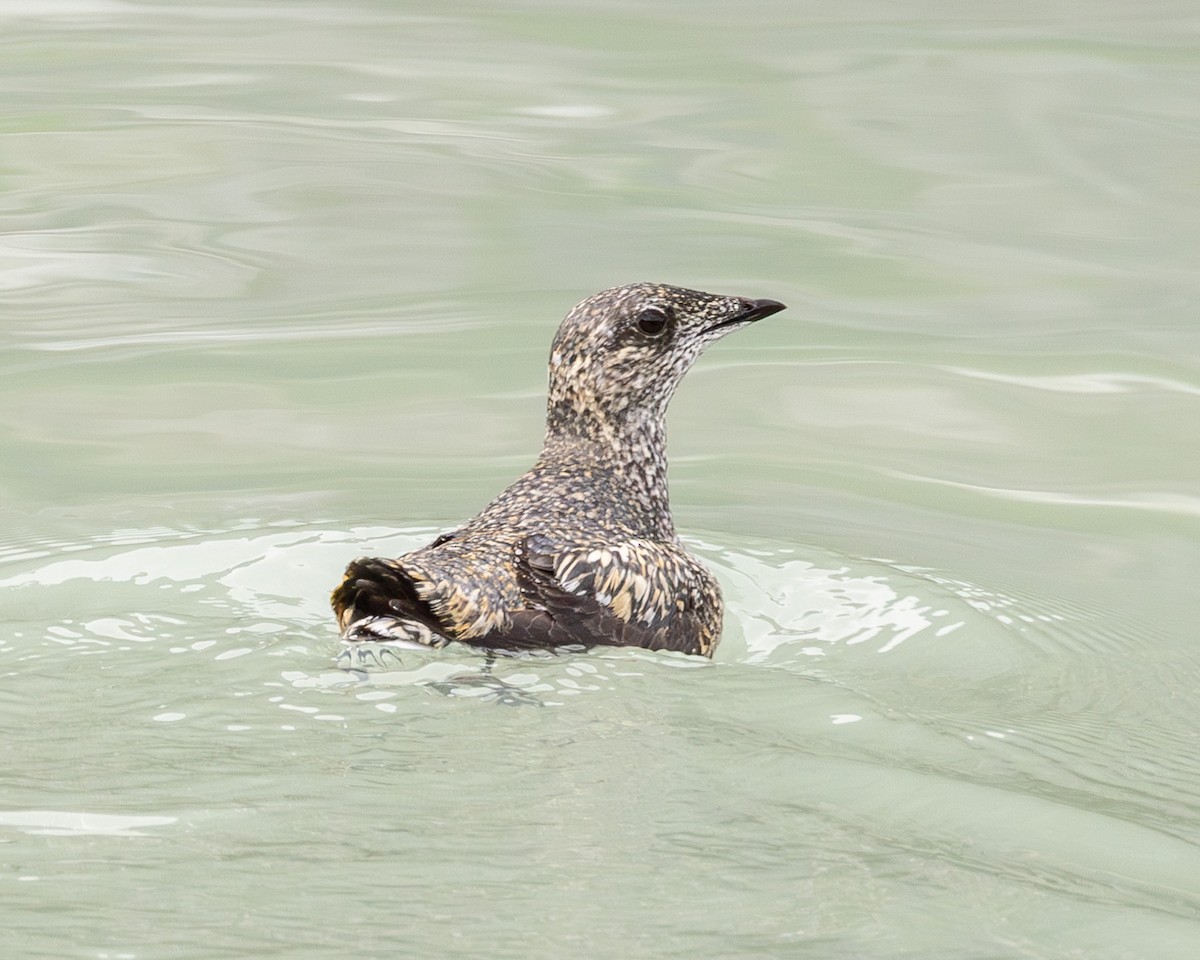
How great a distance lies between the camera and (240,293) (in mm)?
12117

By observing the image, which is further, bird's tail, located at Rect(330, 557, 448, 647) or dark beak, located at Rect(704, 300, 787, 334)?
dark beak, located at Rect(704, 300, 787, 334)

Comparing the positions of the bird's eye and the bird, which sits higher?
the bird's eye

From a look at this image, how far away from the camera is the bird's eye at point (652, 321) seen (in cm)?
805


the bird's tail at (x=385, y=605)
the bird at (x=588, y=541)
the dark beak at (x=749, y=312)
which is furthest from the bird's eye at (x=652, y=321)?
the bird's tail at (x=385, y=605)

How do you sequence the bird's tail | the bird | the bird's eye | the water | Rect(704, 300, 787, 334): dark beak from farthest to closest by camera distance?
Rect(704, 300, 787, 334): dark beak < the bird's eye < the bird < the bird's tail < the water

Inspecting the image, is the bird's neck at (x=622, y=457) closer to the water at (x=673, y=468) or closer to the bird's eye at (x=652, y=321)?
the bird's eye at (x=652, y=321)

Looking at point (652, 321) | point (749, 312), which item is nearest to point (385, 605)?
point (652, 321)

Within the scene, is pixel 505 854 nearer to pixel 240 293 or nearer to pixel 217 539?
pixel 217 539

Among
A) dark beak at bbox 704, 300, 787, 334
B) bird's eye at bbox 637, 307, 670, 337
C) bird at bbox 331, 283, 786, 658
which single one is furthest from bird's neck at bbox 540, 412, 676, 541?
dark beak at bbox 704, 300, 787, 334

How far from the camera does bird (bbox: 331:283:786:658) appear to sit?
21.3 feet

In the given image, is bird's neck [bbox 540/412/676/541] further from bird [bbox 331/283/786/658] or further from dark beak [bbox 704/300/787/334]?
dark beak [bbox 704/300/787/334]

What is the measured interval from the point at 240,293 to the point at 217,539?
3.80 metres

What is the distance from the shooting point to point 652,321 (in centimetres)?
807

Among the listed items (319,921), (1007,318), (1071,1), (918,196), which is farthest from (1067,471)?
(1071,1)
